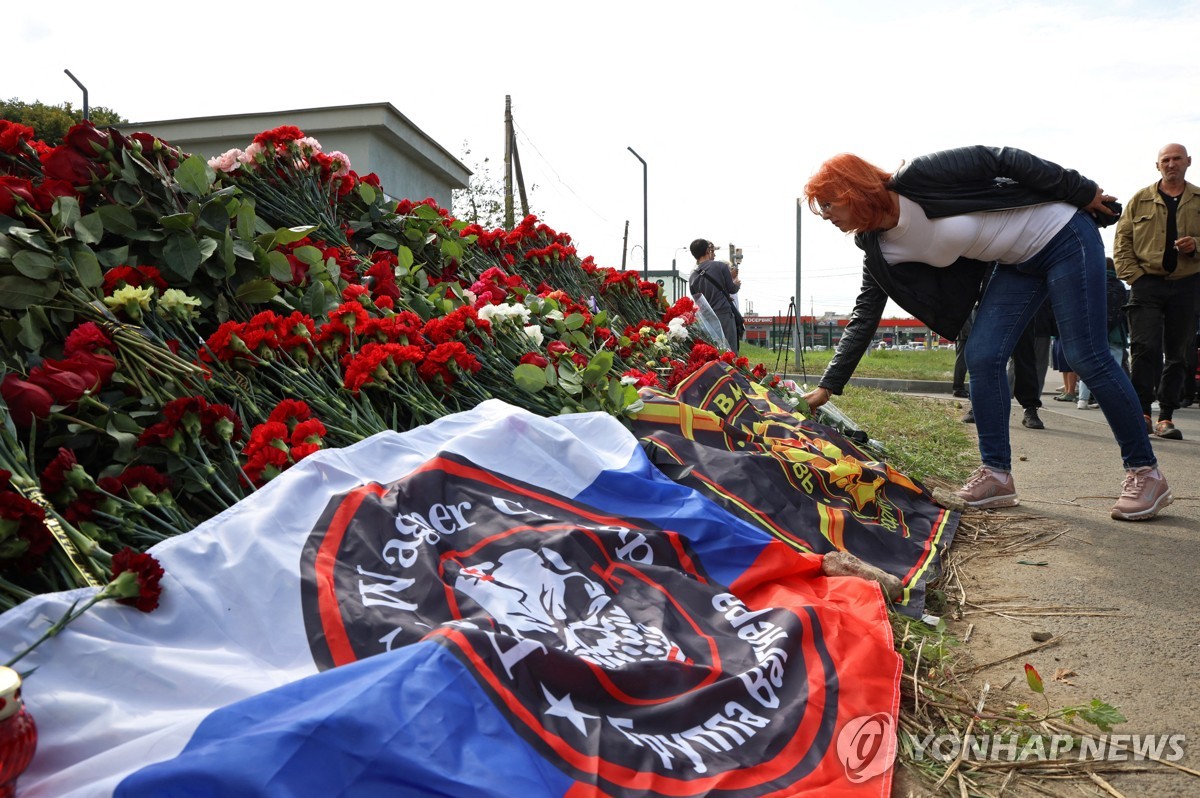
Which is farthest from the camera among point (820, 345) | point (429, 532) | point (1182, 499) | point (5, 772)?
point (820, 345)

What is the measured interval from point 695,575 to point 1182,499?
2.74 m

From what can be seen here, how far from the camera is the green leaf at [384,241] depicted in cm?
414

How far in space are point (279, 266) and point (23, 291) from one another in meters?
0.83

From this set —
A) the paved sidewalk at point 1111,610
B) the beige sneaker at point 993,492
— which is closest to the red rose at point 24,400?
the paved sidewalk at point 1111,610

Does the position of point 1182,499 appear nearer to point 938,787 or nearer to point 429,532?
point 938,787

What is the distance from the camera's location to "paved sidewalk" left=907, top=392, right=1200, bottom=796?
1785 mm

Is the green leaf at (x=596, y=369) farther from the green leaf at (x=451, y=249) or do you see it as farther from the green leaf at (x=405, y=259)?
the green leaf at (x=451, y=249)

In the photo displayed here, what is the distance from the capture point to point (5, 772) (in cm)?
100

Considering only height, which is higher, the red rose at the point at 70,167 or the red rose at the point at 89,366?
the red rose at the point at 70,167

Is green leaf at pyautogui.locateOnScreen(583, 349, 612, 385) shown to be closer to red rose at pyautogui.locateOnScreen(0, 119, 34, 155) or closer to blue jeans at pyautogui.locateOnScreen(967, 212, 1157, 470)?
blue jeans at pyautogui.locateOnScreen(967, 212, 1157, 470)

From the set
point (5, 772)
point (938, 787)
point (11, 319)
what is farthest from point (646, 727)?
point (11, 319)

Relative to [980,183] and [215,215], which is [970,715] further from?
[215,215]

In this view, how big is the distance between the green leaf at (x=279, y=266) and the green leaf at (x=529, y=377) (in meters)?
0.86

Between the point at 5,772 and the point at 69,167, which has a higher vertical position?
the point at 69,167
